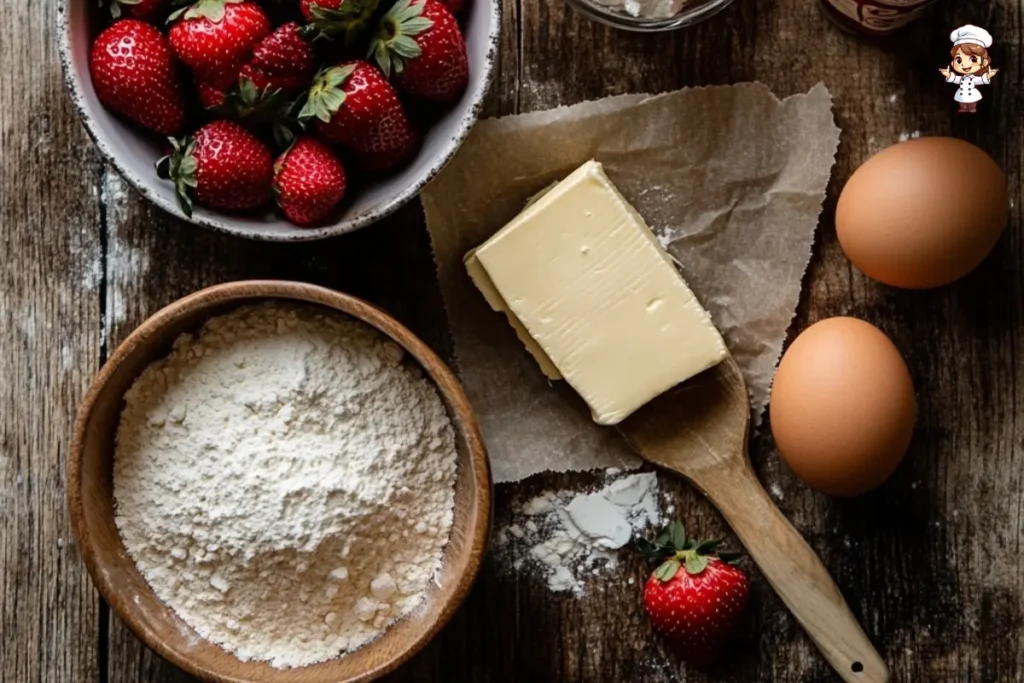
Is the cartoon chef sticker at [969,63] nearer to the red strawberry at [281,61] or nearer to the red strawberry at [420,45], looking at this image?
the red strawberry at [420,45]

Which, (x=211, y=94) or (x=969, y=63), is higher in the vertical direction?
(x=211, y=94)

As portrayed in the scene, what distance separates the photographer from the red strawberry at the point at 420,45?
45.9 inches

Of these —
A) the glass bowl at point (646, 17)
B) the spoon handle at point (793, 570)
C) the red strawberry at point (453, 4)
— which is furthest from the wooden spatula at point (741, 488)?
the red strawberry at point (453, 4)

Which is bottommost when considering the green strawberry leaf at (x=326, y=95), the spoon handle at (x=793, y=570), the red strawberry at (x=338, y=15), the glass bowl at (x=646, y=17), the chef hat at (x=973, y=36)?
the spoon handle at (x=793, y=570)

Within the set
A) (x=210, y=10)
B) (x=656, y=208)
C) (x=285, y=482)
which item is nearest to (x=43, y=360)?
(x=285, y=482)

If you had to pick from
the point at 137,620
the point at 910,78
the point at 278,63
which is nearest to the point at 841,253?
the point at 910,78

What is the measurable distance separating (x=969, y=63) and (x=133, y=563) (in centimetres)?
116

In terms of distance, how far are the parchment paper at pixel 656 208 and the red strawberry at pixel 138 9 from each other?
1.22ft

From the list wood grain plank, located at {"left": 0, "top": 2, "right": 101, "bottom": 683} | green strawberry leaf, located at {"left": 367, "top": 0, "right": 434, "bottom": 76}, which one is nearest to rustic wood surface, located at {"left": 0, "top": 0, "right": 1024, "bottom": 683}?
wood grain plank, located at {"left": 0, "top": 2, "right": 101, "bottom": 683}

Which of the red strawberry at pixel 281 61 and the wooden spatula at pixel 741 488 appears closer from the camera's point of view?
the red strawberry at pixel 281 61

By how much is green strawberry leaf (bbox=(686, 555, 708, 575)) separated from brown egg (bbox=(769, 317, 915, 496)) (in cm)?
16

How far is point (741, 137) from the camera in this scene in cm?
136

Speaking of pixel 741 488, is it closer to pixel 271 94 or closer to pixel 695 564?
pixel 695 564

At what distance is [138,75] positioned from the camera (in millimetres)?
1170
